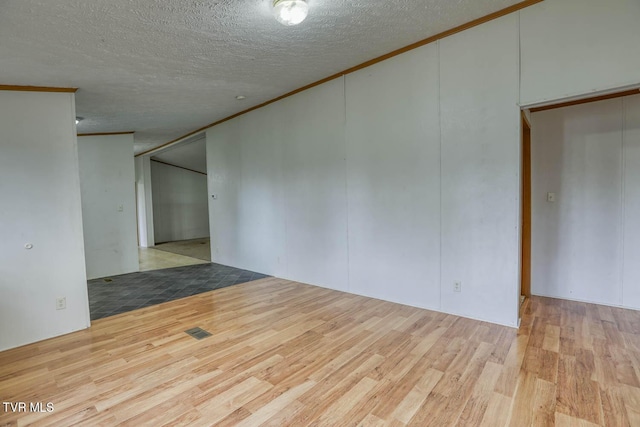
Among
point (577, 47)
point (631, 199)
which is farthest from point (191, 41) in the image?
point (631, 199)

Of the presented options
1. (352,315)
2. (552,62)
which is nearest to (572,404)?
(352,315)

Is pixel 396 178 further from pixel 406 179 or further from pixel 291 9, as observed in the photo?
pixel 291 9

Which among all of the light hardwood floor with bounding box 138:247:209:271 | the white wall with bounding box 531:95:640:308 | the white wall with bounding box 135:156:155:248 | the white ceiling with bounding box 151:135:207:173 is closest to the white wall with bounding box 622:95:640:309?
the white wall with bounding box 531:95:640:308

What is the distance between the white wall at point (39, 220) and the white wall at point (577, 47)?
4.50 metres

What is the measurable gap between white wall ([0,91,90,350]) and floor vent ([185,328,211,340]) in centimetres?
119

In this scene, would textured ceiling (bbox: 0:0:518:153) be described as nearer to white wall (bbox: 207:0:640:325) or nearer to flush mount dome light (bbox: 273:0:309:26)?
flush mount dome light (bbox: 273:0:309:26)

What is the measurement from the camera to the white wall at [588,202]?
132 inches

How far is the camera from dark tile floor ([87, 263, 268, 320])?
3957 millimetres

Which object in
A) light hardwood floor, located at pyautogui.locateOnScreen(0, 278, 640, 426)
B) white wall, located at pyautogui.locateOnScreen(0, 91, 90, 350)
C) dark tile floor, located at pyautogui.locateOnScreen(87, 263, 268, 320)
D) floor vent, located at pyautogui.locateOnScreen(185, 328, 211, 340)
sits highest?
white wall, located at pyautogui.locateOnScreen(0, 91, 90, 350)

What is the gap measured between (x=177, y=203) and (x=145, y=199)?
1.33 m

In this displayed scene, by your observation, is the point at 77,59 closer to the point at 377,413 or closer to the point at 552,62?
the point at 377,413

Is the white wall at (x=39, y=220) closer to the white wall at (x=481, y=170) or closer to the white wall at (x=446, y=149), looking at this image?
the white wall at (x=446, y=149)

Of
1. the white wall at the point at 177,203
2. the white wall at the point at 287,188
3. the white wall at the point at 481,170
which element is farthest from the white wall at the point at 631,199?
the white wall at the point at 177,203

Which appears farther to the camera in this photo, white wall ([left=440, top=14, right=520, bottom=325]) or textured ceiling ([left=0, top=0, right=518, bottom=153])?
white wall ([left=440, top=14, right=520, bottom=325])
